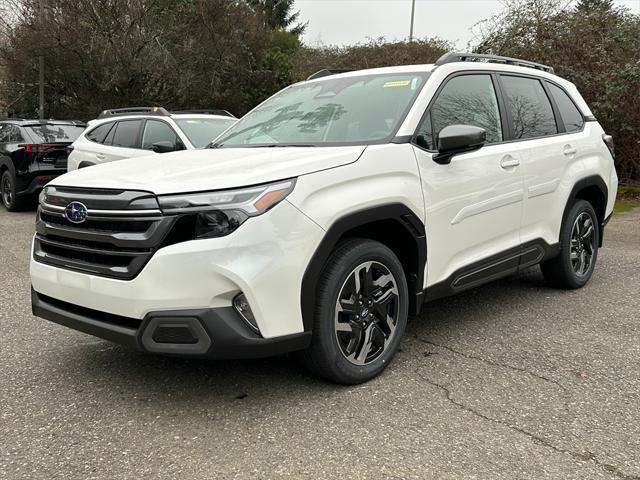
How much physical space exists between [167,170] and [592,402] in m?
2.46

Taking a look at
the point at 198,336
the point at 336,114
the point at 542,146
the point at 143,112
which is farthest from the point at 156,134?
the point at 198,336

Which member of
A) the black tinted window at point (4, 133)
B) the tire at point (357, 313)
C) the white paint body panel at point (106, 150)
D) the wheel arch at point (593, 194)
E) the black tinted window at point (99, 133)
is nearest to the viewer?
the tire at point (357, 313)

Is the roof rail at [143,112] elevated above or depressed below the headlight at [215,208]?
above

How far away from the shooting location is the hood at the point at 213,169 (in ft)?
9.22

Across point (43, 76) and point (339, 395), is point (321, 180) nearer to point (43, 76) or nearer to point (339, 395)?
point (339, 395)

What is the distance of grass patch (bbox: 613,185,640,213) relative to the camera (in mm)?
10336

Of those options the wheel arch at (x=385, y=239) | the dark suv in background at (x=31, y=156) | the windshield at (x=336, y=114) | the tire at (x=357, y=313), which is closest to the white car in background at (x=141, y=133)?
the dark suv in background at (x=31, y=156)

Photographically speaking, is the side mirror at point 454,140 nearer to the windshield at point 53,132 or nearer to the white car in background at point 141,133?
the white car in background at point 141,133

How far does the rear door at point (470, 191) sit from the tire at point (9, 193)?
29.1ft

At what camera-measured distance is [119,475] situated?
2.48 m

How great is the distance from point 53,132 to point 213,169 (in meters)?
8.75

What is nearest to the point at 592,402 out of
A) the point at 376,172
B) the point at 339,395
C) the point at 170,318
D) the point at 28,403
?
the point at 339,395

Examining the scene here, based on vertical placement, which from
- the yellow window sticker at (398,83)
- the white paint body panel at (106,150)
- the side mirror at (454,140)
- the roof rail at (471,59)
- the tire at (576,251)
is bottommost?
the tire at (576,251)

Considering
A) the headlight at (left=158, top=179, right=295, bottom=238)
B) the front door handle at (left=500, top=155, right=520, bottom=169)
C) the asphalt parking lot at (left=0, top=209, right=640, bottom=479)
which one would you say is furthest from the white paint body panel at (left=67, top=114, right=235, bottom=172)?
the headlight at (left=158, top=179, right=295, bottom=238)
